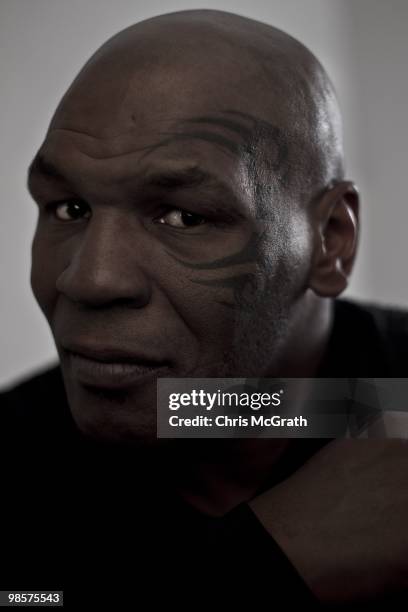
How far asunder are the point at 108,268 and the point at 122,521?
1.46 feet

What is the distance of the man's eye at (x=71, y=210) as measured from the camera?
0.99 metres

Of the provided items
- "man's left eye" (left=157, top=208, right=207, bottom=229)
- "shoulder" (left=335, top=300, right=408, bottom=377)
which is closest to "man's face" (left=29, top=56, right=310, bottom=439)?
"man's left eye" (left=157, top=208, right=207, bottom=229)

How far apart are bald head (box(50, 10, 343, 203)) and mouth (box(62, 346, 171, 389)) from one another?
0.29 m

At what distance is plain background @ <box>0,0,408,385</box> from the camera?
115cm

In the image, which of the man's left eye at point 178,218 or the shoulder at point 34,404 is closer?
the man's left eye at point 178,218

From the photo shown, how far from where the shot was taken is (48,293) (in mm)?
1019

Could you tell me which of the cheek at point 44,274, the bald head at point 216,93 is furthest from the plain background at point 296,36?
the cheek at point 44,274

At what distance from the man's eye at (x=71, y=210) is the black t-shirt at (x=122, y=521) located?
1.16 feet

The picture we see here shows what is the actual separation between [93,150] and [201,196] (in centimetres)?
16

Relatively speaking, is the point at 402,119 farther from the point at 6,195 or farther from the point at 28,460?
the point at 28,460

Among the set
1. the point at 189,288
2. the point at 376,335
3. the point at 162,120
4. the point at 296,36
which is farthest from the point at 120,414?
the point at 296,36

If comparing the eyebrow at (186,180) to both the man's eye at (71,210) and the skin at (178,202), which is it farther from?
the man's eye at (71,210)

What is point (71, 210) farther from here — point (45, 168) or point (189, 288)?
point (189, 288)

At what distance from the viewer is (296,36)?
1.41 m
